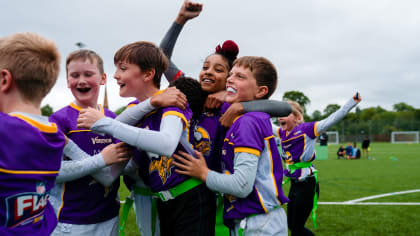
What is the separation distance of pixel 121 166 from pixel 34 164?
845mm

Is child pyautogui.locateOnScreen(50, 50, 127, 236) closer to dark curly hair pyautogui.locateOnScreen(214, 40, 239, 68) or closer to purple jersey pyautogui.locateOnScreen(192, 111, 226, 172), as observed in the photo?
purple jersey pyautogui.locateOnScreen(192, 111, 226, 172)

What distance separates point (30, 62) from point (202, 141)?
54.6 inches

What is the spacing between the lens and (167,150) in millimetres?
2027

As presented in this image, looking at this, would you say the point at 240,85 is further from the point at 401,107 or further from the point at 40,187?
the point at 401,107

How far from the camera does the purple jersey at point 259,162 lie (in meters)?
2.27

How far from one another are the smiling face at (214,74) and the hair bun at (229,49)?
0.09 m

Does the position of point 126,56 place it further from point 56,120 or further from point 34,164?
point 34,164

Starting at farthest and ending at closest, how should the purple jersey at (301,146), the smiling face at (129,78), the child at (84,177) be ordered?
1. the purple jersey at (301,146)
2. the smiling face at (129,78)
3. the child at (84,177)

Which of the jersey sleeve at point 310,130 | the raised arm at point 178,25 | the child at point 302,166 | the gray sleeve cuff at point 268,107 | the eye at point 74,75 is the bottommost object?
the child at point 302,166

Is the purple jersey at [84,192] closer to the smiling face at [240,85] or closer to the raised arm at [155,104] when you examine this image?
the raised arm at [155,104]

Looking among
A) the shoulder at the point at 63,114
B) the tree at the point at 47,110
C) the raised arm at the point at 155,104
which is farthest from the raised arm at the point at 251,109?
the tree at the point at 47,110

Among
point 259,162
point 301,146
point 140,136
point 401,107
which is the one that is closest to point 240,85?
point 259,162

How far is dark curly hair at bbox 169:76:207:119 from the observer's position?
A: 8.85 ft

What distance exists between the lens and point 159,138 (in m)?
2.00
